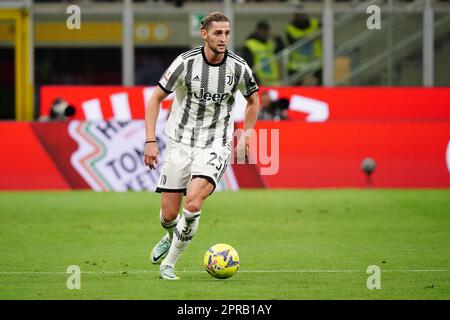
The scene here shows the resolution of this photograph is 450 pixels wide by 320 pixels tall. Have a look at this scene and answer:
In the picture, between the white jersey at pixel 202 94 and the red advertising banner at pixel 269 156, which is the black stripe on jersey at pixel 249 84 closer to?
the white jersey at pixel 202 94

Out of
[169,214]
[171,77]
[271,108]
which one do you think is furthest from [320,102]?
[171,77]

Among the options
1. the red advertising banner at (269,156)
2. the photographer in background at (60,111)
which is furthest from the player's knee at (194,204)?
the photographer in background at (60,111)

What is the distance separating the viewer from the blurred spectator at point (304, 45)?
73.3ft

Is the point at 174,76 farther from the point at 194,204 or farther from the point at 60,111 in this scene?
the point at 60,111

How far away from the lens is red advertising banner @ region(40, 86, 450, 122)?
21562 mm

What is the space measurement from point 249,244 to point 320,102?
9.74 metres

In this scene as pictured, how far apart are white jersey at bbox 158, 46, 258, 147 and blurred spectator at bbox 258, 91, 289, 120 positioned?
406 inches

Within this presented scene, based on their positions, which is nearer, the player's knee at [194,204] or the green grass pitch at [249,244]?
the green grass pitch at [249,244]

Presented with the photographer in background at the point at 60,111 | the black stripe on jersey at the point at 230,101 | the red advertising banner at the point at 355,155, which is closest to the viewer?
the black stripe on jersey at the point at 230,101

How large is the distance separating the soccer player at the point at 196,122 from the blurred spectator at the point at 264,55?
12.3 meters

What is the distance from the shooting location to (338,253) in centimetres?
1154

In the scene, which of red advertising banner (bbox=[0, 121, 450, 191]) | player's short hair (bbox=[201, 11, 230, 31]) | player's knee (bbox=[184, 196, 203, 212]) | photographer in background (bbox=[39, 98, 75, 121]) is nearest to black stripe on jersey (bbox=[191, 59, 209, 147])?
player's short hair (bbox=[201, 11, 230, 31])
